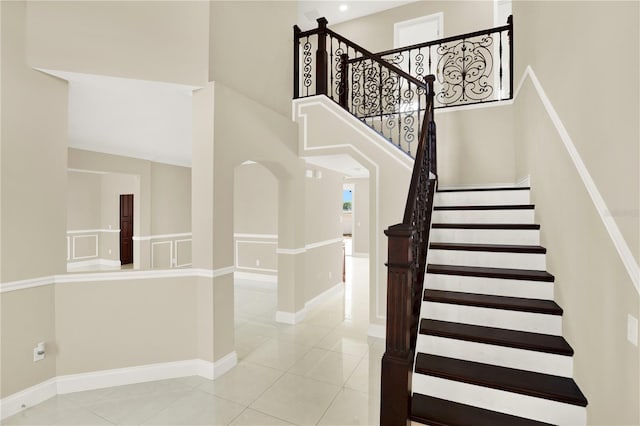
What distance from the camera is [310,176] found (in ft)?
16.4

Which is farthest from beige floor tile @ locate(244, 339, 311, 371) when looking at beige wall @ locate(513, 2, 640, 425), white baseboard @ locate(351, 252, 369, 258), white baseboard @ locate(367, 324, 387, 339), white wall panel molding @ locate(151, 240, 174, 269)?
white baseboard @ locate(351, 252, 369, 258)

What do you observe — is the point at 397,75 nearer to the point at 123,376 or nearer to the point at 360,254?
the point at 123,376

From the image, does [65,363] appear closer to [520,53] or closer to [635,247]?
[635,247]

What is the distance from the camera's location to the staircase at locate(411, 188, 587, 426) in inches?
69.9

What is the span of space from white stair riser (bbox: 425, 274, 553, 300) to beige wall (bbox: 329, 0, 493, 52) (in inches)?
212

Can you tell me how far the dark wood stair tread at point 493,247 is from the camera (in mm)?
2479

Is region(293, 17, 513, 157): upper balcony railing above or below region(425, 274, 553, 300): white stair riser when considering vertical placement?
above

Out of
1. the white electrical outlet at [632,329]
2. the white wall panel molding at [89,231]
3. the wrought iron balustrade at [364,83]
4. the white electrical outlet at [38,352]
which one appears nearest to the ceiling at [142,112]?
the wrought iron balustrade at [364,83]

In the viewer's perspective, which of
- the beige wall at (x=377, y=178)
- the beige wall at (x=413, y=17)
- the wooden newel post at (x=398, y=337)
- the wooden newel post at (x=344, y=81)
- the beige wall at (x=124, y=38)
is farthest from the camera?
the beige wall at (x=413, y=17)

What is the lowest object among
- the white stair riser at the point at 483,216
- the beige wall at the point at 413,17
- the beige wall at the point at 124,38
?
the white stair riser at the point at 483,216

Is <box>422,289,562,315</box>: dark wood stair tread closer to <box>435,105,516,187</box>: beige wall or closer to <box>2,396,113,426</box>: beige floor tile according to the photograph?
<box>435,105,516,187</box>: beige wall

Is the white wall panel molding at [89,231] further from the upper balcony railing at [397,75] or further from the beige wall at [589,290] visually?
the beige wall at [589,290]

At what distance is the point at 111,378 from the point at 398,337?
2.78 metres

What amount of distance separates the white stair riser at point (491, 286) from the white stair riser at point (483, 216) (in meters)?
0.82
